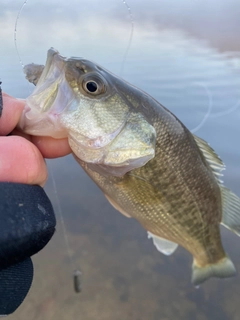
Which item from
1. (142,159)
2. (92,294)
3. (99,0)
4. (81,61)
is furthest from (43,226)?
(99,0)

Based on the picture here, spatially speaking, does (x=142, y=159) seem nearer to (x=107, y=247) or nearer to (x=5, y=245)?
(x=5, y=245)

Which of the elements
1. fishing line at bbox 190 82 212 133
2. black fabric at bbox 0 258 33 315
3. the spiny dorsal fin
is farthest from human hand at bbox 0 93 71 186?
fishing line at bbox 190 82 212 133

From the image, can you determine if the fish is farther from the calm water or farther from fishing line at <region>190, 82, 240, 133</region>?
fishing line at <region>190, 82, 240, 133</region>

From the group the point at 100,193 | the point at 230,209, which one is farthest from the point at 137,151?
the point at 100,193

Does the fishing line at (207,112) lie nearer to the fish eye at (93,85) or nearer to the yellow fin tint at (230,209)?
the yellow fin tint at (230,209)

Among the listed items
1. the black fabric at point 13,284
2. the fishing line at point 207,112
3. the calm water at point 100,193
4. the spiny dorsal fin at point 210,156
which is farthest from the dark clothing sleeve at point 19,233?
the fishing line at point 207,112

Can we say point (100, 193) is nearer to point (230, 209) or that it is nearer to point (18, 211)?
point (230, 209)
